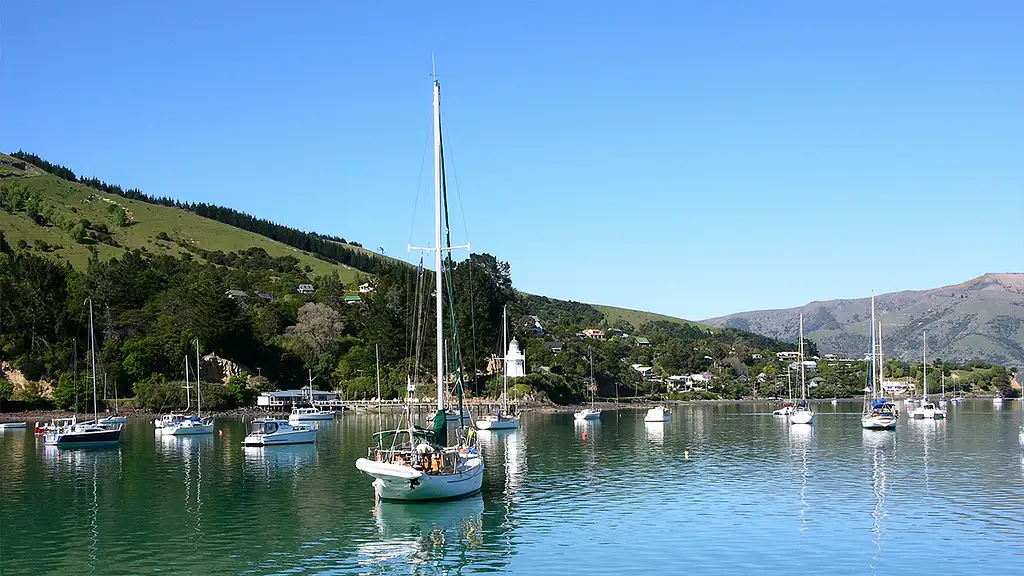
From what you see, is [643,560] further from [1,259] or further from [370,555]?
[1,259]

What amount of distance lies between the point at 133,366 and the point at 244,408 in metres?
16.2

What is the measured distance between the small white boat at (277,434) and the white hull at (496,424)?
792 inches

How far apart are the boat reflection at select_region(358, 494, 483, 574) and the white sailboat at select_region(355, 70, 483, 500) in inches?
22.6

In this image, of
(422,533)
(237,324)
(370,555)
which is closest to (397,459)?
(422,533)

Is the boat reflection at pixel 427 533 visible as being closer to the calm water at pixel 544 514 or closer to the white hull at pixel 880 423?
the calm water at pixel 544 514

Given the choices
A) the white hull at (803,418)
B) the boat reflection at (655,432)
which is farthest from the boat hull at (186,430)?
the white hull at (803,418)

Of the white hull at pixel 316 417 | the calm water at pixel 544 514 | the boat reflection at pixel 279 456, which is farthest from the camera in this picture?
the white hull at pixel 316 417

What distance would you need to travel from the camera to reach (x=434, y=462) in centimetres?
3862

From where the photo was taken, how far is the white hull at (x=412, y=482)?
122 feet

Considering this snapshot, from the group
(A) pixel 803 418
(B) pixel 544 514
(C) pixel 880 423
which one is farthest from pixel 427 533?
(A) pixel 803 418

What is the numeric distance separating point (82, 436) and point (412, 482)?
46.8 metres

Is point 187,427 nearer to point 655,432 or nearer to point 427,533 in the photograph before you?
point 655,432

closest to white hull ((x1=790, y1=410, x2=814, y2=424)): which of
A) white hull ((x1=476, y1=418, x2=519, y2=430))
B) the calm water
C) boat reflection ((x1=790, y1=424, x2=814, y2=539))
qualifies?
boat reflection ((x1=790, y1=424, x2=814, y2=539))

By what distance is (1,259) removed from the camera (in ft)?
513
